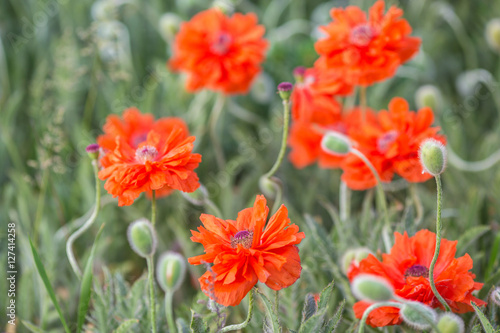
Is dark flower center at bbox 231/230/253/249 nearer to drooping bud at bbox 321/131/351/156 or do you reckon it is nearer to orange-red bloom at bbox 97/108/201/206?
orange-red bloom at bbox 97/108/201/206

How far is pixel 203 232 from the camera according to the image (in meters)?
0.63

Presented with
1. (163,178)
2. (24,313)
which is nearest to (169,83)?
(24,313)

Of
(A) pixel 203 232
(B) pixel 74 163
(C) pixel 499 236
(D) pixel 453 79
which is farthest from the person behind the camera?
(D) pixel 453 79

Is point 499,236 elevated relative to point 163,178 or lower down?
lower down

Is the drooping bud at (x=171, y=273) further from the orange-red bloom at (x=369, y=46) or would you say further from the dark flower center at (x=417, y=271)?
the orange-red bloom at (x=369, y=46)

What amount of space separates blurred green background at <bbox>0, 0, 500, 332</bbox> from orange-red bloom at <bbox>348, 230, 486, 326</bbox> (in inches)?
5.4

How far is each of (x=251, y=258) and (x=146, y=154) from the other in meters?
0.22

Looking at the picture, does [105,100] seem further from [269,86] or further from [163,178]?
A: [163,178]

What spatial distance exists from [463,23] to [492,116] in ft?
1.30

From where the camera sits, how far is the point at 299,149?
1.29 meters

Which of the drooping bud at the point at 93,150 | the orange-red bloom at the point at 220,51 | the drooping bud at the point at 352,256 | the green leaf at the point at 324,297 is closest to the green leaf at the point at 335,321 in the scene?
the green leaf at the point at 324,297

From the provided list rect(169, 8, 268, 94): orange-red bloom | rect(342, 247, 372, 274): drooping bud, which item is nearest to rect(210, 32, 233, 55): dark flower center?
rect(169, 8, 268, 94): orange-red bloom

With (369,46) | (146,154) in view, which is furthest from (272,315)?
(369,46)

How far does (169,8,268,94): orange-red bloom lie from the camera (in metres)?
1.16
